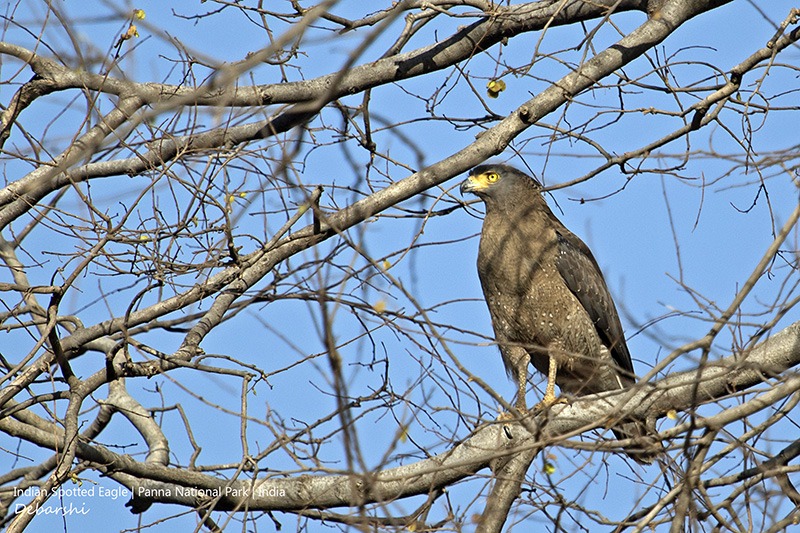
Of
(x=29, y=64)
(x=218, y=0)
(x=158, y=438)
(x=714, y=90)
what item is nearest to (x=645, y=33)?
(x=714, y=90)

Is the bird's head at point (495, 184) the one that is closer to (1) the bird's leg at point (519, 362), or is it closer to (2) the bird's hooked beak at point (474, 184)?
(2) the bird's hooked beak at point (474, 184)

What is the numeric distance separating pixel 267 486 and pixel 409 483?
0.86m

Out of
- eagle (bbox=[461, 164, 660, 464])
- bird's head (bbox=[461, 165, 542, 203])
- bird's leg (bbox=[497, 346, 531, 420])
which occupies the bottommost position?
bird's leg (bbox=[497, 346, 531, 420])

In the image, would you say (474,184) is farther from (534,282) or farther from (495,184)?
(534,282)

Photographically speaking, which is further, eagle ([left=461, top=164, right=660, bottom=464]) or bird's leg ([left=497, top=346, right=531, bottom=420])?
bird's leg ([left=497, top=346, right=531, bottom=420])

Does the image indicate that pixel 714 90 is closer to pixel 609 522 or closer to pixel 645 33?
pixel 645 33

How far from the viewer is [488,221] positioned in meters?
5.67

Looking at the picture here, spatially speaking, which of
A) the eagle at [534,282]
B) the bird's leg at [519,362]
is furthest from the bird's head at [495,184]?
the bird's leg at [519,362]

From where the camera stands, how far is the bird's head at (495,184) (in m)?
5.58

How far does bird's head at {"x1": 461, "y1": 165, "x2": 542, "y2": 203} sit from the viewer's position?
5.58m

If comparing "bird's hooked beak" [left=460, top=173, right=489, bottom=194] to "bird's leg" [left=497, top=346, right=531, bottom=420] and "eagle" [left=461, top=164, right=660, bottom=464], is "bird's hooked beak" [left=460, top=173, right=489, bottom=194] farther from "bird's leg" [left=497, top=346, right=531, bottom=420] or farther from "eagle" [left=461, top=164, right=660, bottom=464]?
"bird's leg" [left=497, top=346, right=531, bottom=420]

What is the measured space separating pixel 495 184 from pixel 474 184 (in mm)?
160

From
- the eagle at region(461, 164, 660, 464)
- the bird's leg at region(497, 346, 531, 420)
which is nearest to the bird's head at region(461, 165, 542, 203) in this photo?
the eagle at region(461, 164, 660, 464)

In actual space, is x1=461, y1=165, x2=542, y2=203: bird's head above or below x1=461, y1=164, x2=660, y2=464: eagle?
above
